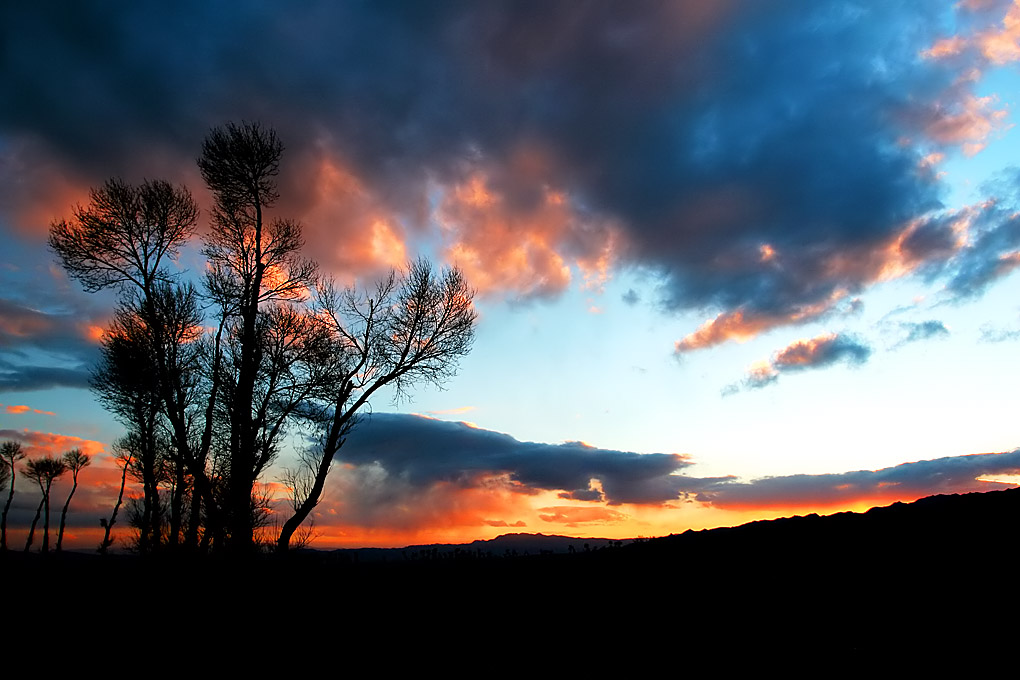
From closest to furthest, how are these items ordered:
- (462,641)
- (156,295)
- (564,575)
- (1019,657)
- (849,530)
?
(1019,657)
(462,641)
(849,530)
(564,575)
(156,295)

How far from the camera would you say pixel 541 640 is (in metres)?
9.02

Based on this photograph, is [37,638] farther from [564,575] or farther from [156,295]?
[156,295]

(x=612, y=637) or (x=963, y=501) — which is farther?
(x=963, y=501)

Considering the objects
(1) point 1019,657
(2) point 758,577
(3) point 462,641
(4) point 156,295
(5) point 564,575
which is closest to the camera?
(1) point 1019,657

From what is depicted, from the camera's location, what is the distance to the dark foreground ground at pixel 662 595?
7.93 metres

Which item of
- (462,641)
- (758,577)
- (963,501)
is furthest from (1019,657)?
(462,641)

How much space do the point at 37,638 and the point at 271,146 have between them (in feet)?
59.6

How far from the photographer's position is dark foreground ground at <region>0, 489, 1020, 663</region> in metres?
7.93

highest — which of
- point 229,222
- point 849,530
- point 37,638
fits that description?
point 229,222

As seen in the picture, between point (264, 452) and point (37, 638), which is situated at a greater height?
point (264, 452)

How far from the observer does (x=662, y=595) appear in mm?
10312

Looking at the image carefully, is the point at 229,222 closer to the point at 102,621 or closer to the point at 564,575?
the point at 102,621

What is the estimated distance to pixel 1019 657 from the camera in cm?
656

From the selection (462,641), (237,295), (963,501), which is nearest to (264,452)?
(237,295)
